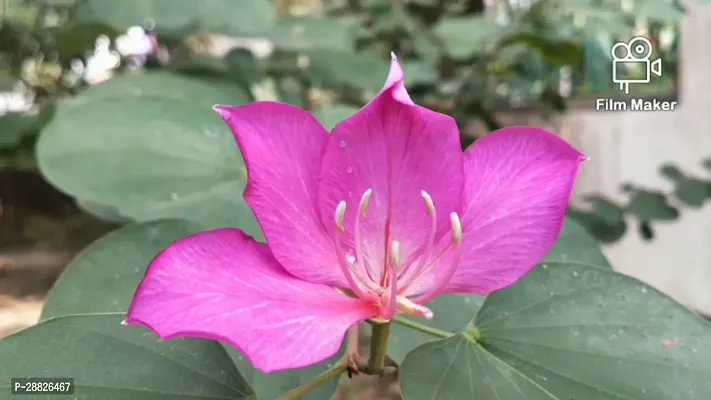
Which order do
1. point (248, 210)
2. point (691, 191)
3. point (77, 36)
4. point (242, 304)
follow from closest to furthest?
point (242, 304) → point (248, 210) → point (77, 36) → point (691, 191)

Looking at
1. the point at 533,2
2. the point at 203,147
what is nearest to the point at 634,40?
the point at 533,2

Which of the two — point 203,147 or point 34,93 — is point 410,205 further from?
point 34,93

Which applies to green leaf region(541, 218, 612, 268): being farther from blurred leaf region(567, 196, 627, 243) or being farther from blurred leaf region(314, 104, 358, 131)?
blurred leaf region(567, 196, 627, 243)

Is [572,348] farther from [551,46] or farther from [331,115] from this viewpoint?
[551,46]

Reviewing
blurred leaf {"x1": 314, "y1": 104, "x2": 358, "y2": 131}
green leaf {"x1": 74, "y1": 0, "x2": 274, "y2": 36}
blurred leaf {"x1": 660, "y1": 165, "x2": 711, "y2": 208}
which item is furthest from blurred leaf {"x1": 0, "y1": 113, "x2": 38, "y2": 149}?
blurred leaf {"x1": 660, "y1": 165, "x2": 711, "y2": 208}

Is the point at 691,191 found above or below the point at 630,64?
below

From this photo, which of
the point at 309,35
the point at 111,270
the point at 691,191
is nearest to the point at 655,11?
the point at 691,191

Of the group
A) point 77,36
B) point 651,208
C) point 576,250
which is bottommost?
point 651,208
